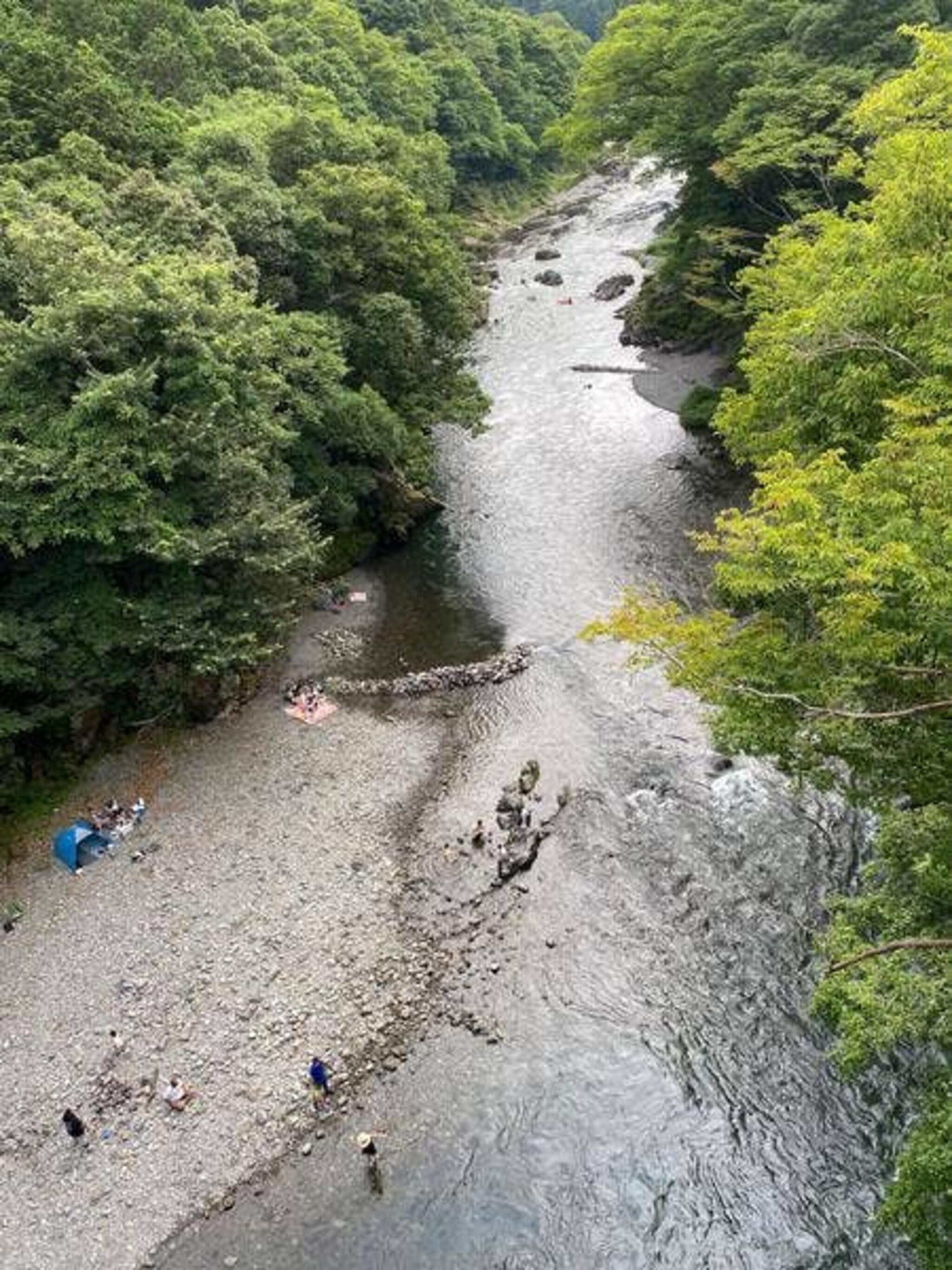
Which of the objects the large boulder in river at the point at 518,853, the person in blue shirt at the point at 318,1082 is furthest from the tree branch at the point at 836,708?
the person in blue shirt at the point at 318,1082

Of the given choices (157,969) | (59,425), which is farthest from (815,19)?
(157,969)

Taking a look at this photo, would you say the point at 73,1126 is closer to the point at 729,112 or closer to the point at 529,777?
the point at 529,777

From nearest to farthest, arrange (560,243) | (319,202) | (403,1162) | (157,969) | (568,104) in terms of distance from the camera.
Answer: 1. (403,1162)
2. (157,969)
3. (319,202)
4. (560,243)
5. (568,104)

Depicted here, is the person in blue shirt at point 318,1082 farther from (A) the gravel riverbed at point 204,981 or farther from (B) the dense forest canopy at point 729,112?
(B) the dense forest canopy at point 729,112

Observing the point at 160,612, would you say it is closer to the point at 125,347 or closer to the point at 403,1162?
the point at 125,347

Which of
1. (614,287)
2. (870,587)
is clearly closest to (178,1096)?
(870,587)

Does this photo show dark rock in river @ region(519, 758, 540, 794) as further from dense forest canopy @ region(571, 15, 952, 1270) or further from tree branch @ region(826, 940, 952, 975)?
tree branch @ region(826, 940, 952, 975)
